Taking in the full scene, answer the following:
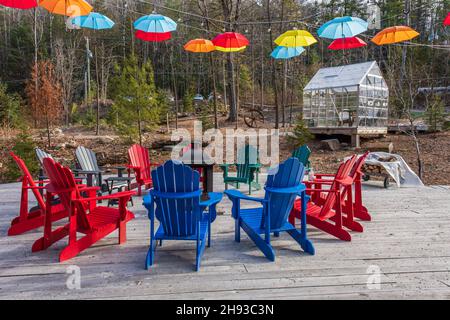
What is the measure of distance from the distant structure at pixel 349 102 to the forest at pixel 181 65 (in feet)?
2.58

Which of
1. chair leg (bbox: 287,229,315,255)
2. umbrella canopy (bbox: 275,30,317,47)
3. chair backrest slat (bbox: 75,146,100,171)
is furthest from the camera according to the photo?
umbrella canopy (bbox: 275,30,317,47)

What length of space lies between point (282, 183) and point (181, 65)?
27464mm

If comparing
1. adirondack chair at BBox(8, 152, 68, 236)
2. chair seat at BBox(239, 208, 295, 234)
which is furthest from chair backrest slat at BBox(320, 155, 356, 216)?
adirondack chair at BBox(8, 152, 68, 236)

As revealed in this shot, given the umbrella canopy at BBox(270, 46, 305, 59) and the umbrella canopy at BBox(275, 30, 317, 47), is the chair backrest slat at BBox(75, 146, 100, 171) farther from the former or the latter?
the umbrella canopy at BBox(270, 46, 305, 59)

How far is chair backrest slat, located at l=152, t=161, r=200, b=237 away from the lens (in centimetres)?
262

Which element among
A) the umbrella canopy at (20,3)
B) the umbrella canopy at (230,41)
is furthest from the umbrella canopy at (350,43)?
the umbrella canopy at (20,3)

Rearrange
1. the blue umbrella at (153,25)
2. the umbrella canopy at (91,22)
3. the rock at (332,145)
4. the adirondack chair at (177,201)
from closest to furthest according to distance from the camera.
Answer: the adirondack chair at (177,201), the umbrella canopy at (91,22), the blue umbrella at (153,25), the rock at (332,145)

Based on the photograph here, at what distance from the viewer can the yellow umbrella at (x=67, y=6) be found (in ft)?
16.1

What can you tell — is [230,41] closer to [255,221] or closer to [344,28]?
[344,28]

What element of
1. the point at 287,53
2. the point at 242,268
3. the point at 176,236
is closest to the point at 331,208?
the point at 242,268

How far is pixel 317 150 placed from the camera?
39.6ft

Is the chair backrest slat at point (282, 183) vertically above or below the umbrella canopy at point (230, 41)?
below

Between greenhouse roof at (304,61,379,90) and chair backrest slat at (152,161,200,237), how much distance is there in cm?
1117

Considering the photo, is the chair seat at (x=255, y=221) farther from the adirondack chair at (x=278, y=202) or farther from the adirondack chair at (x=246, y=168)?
the adirondack chair at (x=246, y=168)
